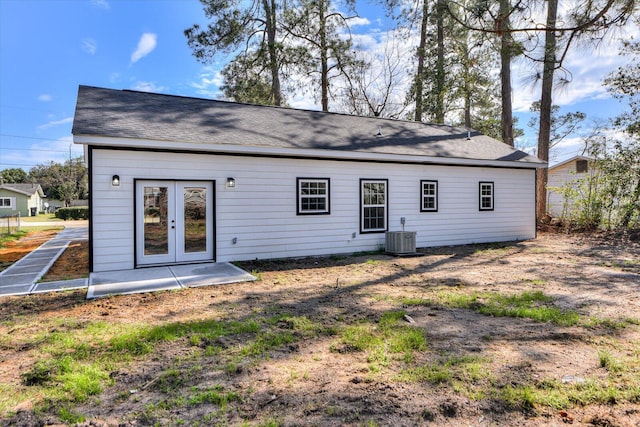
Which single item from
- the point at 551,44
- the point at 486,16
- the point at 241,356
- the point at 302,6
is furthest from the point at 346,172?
the point at 302,6

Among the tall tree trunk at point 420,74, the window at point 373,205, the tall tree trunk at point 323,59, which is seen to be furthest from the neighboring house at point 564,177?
the tall tree trunk at point 323,59

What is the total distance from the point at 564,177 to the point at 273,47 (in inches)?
756

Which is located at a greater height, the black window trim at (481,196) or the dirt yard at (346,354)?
the black window trim at (481,196)

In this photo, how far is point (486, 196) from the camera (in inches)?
460

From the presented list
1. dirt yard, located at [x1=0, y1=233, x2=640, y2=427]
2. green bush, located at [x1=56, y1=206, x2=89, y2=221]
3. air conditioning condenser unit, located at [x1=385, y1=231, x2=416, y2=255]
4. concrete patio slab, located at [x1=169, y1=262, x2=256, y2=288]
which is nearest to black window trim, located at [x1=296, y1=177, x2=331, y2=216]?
air conditioning condenser unit, located at [x1=385, y1=231, x2=416, y2=255]

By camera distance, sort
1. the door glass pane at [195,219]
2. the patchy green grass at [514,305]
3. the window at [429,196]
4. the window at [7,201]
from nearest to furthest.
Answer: the patchy green grass at [514,305] < the door glass pane at [195,219] < the window at [429,196] < the window at [7,201]

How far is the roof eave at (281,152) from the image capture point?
6.66m

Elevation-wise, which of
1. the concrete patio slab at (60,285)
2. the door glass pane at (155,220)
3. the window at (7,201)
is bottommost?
the concrete patio slab at (60,285)

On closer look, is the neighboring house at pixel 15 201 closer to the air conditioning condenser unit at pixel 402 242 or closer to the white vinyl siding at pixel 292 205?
the white vinyl siding at pixel 292 205

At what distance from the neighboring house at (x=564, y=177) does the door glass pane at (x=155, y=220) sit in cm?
1491

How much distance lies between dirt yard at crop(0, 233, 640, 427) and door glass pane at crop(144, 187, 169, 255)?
80.7 inches

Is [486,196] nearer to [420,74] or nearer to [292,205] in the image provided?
[292,205]

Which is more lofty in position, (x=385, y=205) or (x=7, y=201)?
(x=7, y=201)

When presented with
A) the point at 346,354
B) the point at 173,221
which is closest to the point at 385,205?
the point at 173,221
